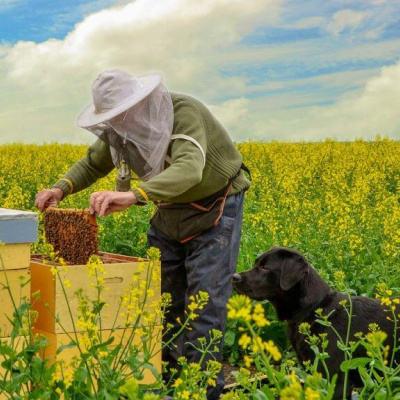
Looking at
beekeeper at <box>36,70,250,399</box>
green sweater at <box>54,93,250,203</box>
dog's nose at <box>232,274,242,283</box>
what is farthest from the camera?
dog's nose at <box>232,274,242,283</box>

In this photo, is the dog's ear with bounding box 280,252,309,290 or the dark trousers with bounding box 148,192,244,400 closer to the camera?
the dog's ear with bounding box 280,252,309,290

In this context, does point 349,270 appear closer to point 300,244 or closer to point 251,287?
point 300,244

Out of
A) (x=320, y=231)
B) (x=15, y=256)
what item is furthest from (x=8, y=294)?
(x=320, y=231)

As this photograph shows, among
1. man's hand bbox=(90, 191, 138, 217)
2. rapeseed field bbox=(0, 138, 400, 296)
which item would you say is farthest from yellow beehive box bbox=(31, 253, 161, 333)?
rapeseed field bbox=(0, 138, 400, 296)

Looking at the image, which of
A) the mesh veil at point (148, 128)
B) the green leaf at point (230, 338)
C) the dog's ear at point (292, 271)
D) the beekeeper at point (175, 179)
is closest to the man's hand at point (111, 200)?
the beekeeper at point (175, 179)

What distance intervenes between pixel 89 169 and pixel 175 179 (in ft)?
3.85

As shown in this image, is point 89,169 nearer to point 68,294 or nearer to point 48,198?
point 48,198

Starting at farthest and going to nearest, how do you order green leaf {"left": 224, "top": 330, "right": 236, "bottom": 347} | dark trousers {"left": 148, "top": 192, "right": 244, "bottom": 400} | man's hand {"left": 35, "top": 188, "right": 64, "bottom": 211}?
green leaf {"left": 224, "top": 330, "right": 236, "bottom": 347}, man's hand {"left": 35, "top": 188, "right": 64, "bottom": 211}, dark trousers {"left": 148, "top": 192, "right": 244, "bottom": 400}

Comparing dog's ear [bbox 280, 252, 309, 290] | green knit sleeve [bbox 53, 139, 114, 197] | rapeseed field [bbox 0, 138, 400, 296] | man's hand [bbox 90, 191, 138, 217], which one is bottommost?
rapeseed field [bbox 0, 138, 400, 296]

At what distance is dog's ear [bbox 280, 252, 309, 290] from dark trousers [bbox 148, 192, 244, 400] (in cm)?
43

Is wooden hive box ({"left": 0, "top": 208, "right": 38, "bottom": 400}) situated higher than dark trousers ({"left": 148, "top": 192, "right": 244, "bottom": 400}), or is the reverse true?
wooden hive box ({"left": 0, "top": 208, "right": 38, "bottom": 400})

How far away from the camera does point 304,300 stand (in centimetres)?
396

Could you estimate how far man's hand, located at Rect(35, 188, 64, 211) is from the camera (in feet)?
14.2

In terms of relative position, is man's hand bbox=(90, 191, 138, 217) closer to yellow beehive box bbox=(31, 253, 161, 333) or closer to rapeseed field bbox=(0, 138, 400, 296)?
yellow beehive box bbox=(31, 253, 161, 333)
